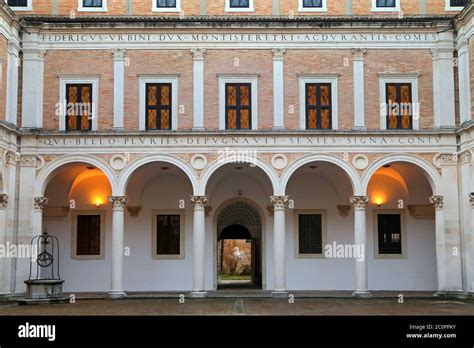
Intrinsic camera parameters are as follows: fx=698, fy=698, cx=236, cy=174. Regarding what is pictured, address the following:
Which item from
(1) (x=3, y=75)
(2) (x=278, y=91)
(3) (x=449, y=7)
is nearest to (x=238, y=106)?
(2) (x=278, y=91)

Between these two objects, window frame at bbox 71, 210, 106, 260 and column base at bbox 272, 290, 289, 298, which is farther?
window frame at bbox 71, 210, 106, 260

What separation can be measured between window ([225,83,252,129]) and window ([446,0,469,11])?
9.40 meters

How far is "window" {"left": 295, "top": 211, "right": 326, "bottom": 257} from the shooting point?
106ft

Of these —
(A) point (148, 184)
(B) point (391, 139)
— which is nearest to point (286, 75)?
(B) point (391, 139)

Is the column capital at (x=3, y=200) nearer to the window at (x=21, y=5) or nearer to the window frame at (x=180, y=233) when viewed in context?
the window frame at (x=180, y=233)

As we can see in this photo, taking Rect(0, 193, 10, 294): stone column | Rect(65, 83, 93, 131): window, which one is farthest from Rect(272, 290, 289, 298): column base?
Rect(0, 193, 10, 294): stone column

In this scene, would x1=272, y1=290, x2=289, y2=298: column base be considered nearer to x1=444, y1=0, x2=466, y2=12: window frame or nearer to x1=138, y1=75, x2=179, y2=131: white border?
x1=138, y1=75, x2=179, y2=131: white border

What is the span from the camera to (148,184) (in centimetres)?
3250

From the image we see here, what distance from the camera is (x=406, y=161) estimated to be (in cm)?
2866

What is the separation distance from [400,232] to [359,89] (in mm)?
7441

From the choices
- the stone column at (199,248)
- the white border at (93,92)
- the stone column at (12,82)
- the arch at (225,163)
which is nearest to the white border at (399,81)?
the arch at (225,163)
